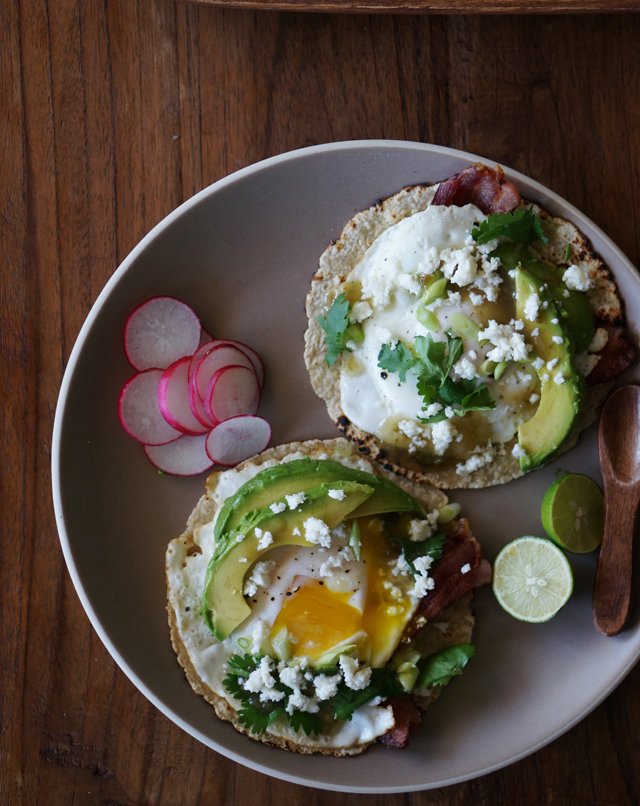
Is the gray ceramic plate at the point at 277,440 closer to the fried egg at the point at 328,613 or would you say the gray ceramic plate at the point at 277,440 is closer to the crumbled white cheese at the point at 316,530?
the fried egg at the point at 328,613

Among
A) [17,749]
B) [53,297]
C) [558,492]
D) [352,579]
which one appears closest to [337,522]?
[352,579]

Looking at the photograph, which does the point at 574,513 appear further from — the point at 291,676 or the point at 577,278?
the point at 291,676

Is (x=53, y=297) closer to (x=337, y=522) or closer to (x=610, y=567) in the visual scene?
(x=337, y=522)

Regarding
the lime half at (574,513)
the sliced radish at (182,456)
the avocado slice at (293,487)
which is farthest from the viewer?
the sliced radish at (182,456)

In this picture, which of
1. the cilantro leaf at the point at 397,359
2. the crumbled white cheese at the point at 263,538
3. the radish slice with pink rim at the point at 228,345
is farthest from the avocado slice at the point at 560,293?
the crumbled white cheese at the point at 263,538

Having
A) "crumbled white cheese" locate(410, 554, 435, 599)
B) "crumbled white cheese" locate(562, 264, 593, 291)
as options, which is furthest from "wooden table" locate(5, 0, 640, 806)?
"crumbled white cheese" locate(410, 554, 435, 599)

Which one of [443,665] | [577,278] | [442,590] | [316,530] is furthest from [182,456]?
[577,278]

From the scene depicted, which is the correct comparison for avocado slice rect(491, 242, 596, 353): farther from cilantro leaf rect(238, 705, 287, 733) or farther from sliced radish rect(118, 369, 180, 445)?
cilantro leaf rect(238, 705, 287, 733)
